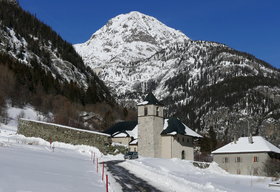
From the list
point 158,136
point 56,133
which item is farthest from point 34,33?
point 56,133

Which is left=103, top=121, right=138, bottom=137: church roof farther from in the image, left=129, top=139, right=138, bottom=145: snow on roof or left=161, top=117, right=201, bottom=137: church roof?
left=161, top=117, right=201, bottom=137: church roof

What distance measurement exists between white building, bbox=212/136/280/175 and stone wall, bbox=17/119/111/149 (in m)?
25.5

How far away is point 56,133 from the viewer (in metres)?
41.5

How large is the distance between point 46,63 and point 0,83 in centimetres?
4566

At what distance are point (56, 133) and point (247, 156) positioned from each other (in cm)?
3442

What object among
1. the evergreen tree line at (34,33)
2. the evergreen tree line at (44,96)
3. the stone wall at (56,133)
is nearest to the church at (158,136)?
the stone wall at (56,133)

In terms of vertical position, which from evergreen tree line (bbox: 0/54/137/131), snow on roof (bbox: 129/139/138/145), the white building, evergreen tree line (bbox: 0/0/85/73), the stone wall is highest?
evergreen tree line (bbox: 0/0/85/73)

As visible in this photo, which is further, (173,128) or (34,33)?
(34,33)

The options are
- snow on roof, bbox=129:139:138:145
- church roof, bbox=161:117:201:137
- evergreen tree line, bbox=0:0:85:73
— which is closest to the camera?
church roof, bbox=161:117:201:137

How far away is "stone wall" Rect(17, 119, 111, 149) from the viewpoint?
4025cm

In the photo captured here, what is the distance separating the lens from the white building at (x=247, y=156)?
5322cm

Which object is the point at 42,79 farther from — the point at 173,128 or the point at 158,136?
the point at 173,128

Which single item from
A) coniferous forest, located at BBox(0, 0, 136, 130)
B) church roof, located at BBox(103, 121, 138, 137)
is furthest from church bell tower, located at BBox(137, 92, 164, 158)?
coniferous forest, located at BBox(0, 0, 136, 130)

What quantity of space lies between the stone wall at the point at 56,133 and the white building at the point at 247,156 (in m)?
25.5
